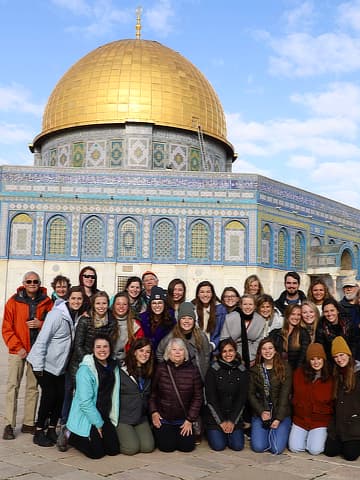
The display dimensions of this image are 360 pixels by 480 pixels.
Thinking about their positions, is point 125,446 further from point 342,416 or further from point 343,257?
point 343,257

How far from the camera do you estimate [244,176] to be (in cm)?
2198

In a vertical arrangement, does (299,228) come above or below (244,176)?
below

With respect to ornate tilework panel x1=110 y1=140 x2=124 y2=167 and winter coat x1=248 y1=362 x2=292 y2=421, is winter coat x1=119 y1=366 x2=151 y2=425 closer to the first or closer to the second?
winter coat x1=248 y1=362 x2=292 y2=421

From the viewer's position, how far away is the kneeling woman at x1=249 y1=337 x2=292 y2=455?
484 centimetres

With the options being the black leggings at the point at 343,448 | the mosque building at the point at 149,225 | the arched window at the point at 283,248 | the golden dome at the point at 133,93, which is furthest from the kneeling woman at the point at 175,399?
the golden dome at the point at 133,93

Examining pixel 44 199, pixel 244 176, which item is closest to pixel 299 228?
pixel 244 176

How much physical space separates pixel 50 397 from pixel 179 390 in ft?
3.86

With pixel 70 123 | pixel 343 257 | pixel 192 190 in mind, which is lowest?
pixel 343 257

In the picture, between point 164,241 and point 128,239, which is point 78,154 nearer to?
point 128,239

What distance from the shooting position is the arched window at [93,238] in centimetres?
2144

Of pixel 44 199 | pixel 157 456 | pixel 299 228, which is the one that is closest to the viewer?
pixel 157 456

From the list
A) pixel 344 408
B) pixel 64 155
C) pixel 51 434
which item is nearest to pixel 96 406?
pixel 51 434

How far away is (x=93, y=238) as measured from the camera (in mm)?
21500

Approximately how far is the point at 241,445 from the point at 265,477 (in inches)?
30.6
